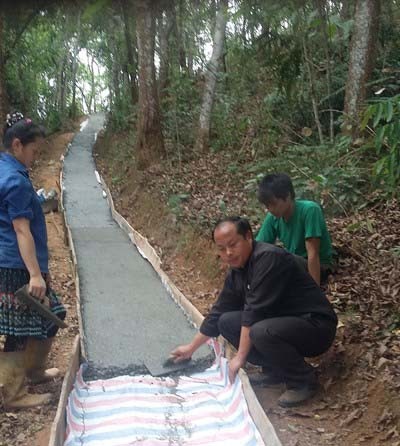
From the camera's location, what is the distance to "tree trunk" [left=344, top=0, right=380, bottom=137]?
20.0ft

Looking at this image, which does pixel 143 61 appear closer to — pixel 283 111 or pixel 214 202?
pixel 283 111

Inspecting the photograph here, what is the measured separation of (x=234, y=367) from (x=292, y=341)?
361 millimetres

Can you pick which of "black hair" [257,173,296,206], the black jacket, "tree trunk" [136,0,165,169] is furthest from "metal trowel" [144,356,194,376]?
"tree trunk" [136,0,165,169]

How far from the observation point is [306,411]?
9.76 feet

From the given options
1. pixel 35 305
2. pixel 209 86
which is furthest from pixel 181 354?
pixel 209 86

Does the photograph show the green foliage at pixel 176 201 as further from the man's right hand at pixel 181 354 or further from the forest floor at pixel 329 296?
the man's right hand at pixel 181 354

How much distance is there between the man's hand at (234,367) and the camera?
3.04 metres

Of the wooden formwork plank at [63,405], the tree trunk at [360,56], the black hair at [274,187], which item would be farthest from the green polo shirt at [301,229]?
the tree trunk at [360,56]

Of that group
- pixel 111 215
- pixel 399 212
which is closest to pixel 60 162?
pixel 111 215

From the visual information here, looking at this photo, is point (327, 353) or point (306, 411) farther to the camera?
point (327, 353)

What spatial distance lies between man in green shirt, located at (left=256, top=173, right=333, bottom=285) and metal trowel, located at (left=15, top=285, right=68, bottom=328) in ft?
4.53

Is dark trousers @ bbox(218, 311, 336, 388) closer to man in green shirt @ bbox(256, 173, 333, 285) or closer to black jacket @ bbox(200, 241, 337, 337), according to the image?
black jacket @ bbox(200, 241, 337, 337)

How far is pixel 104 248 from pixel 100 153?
972cm

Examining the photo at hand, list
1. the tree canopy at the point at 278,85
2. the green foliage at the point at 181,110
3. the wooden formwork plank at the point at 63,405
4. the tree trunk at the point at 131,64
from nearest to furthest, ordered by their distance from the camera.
A: the tree canopy at the point at 278,85, the wooden formwork plank at the point at 63,405, the green foliage at the point at 181,110, the tree trunk at the point at 131,64
